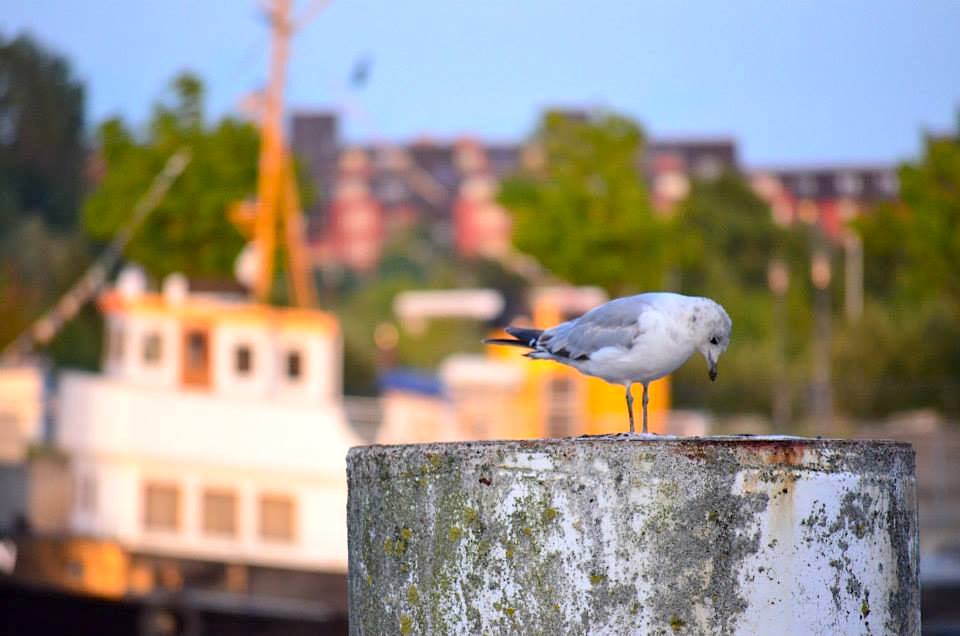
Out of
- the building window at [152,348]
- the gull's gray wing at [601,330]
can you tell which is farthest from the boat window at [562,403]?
the gull's gray wing at [601,330]

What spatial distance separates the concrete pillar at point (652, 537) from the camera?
296cm

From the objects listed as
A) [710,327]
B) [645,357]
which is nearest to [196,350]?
[645,357]

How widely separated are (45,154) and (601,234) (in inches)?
1346

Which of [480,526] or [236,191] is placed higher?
[236,191]

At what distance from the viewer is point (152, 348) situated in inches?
826

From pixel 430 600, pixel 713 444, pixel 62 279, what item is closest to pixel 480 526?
pixel 430 600

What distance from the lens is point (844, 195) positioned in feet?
263

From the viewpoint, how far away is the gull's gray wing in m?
4.18

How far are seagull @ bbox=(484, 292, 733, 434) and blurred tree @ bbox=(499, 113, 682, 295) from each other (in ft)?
77.7

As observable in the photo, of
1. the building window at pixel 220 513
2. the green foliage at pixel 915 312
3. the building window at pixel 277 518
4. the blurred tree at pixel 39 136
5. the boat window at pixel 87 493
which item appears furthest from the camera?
the blurred tree at pixel 39 136

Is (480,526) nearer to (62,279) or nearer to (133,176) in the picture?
(133,176)

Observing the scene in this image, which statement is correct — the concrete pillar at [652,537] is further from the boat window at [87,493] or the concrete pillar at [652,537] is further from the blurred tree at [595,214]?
the blurred tree at [595,214]

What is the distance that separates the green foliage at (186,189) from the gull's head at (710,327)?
24.1 metres

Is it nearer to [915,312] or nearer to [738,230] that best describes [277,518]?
[915,312]
